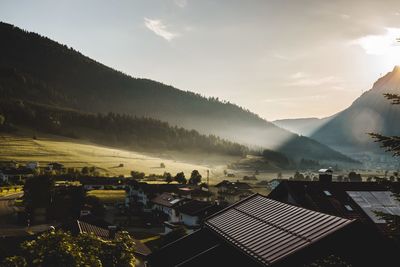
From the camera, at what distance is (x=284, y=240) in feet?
51.5

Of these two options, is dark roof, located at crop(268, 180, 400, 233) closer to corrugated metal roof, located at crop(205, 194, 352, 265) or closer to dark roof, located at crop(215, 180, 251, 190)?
corrugated metal roof, located at crop(205, 194, 352, 265)

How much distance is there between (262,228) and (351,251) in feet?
12.1

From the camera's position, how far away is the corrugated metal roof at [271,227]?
15.3 m

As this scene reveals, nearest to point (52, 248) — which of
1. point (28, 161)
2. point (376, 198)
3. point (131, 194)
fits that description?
point (376, 198)

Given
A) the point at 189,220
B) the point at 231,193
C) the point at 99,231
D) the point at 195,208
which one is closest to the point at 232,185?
the point at 231,193

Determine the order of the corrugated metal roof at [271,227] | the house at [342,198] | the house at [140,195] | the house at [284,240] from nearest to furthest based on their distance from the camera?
the house at [284,240] < the corrugated metal roof at [271,227] < the house at [342,198] < the house at [140,195]

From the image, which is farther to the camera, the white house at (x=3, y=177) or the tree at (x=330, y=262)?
the white house at (x=3, y=177)

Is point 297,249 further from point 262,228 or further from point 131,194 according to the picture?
point 131,194

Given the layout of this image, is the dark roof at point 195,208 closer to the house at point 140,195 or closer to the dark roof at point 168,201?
the dark roof at point 168,201

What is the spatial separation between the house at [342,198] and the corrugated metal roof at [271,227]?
18.6 m

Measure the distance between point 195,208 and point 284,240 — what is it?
58222 millimetres

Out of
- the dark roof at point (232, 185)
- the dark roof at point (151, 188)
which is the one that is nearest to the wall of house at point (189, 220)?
the dark roof at point (151, 188)

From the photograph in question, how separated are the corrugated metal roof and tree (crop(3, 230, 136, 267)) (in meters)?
4.83

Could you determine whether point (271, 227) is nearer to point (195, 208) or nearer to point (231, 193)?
point (195, 208)
